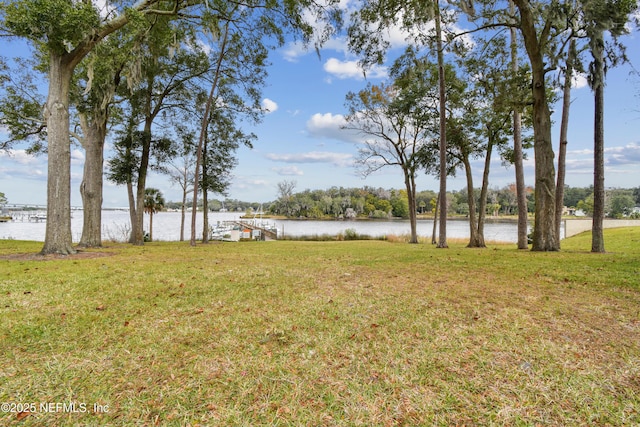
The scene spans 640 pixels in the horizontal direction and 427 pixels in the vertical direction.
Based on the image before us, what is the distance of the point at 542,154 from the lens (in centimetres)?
825

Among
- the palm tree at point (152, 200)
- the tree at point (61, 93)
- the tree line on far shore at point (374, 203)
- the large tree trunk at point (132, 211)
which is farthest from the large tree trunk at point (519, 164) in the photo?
the tree line on far shore at point (374, 203)

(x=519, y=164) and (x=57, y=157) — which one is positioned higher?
(x=519, y=164)

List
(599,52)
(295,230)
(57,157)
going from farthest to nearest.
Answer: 1. (295,230)
2. (599,52)
3. (57,157)

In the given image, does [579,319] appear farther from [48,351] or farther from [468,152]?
[468,152]

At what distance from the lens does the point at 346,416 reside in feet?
5.23

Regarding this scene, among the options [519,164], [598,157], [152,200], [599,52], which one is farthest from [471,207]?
[152,200]

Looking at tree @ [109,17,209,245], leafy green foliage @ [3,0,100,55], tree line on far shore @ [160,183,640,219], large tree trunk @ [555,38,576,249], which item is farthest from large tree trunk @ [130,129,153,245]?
tree line on far shore @ [160,183,640,219]

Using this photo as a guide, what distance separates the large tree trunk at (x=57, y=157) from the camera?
7.09 meters

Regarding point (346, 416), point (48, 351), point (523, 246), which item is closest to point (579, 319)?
point (346, 416)

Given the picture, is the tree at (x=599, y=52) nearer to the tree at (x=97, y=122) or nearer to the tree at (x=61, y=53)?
the tree at (x=61, y=53)

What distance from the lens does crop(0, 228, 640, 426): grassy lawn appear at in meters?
1.63

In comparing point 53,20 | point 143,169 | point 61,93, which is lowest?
point 143,169

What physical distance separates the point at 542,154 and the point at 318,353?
9.05 metres

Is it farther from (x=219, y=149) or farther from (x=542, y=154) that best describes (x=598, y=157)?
(x=219, y=149)
